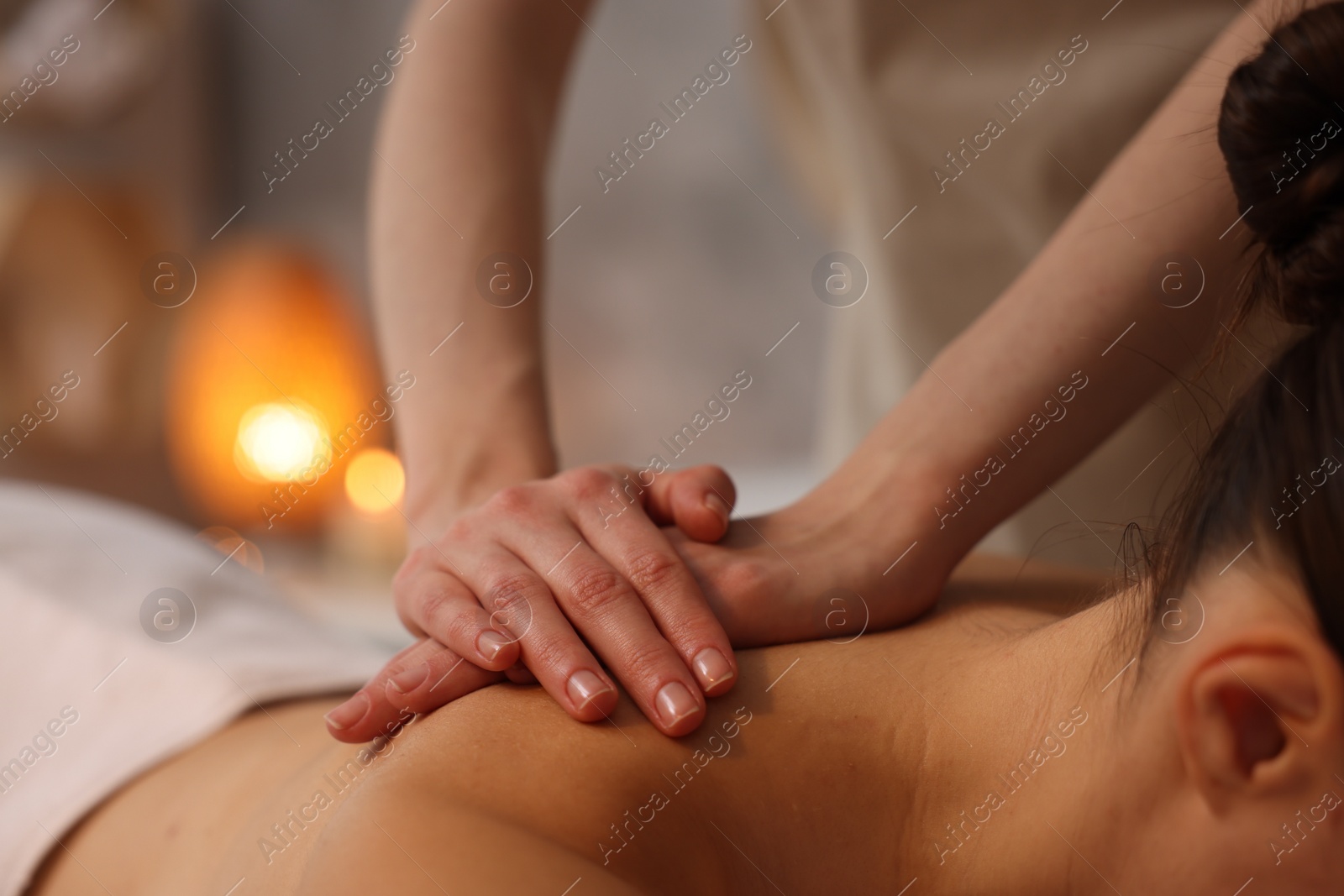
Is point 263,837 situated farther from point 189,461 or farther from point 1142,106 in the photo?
point 189,461

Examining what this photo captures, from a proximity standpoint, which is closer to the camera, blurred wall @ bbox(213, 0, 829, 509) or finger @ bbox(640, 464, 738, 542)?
finger @ bbox(640, 464, 738, 542)

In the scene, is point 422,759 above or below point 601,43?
below

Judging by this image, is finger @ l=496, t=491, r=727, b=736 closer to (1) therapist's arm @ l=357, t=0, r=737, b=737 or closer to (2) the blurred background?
→ (1) therapist's arm @ l=357, t=0, r=737, b=737

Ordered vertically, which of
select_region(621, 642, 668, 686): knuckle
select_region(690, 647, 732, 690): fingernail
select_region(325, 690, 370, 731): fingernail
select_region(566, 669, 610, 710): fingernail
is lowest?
select_region(690, 647, 732, 690): fingernail

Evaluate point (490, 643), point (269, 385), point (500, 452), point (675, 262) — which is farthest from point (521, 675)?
point (269, 385)

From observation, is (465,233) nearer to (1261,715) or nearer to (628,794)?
(628,794)

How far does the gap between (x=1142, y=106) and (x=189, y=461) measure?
81.5 inches

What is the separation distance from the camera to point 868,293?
1354 mm

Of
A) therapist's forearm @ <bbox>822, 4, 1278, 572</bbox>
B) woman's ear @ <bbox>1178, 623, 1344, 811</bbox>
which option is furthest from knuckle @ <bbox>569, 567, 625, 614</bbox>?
woman's ear @ <bbox>1178, 623, 1344, 811</bbox>

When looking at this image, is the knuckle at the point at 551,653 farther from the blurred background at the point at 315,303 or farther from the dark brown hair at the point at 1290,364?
the blurred background at the point at 315,303

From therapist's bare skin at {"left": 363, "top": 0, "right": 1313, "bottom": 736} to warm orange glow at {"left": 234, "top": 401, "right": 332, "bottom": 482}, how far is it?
141 cm

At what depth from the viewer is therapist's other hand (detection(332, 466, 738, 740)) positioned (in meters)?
0.61

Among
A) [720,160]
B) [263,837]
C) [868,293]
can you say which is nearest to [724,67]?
[720,160]

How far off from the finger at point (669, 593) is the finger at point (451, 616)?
0.06 meters
